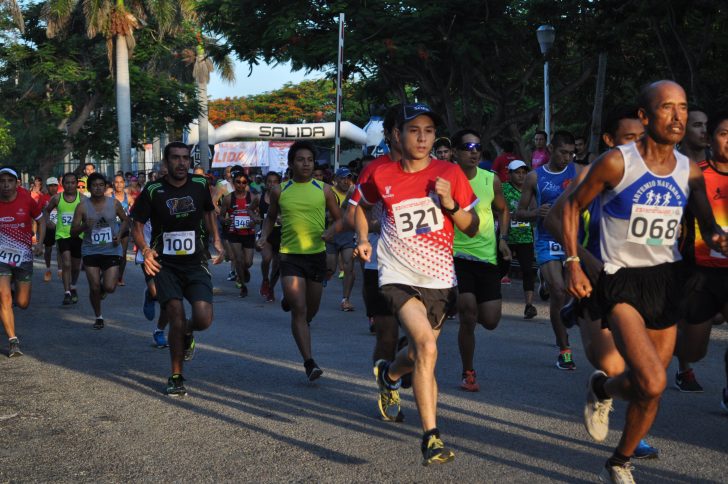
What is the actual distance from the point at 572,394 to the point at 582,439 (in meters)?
1.54

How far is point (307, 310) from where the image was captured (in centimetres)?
919

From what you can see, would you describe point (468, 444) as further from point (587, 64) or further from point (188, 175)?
point (587, 64)

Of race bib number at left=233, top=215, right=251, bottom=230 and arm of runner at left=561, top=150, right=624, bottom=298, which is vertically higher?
arm of runner at left=561, top=150, right=624, bottom=298

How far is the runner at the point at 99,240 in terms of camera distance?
13469 mm

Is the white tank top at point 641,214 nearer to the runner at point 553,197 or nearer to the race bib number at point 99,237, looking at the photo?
the runner at point 553,197

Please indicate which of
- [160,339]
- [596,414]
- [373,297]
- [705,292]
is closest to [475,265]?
[373,297]

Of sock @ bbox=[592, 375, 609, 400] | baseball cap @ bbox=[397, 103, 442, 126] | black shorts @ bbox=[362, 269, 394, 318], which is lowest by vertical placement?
sock @ bbox=[592, 375, 609, 400]

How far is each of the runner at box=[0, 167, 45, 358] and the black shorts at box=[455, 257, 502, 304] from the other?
472 cm

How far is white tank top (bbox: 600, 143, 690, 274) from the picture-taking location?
5.29m

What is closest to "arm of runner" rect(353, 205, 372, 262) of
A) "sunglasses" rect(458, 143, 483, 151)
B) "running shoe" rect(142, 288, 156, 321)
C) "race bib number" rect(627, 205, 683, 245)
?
"race bib number" rect(627, 205, 683, 245)

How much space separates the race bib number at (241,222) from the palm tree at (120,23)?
72.4 ft

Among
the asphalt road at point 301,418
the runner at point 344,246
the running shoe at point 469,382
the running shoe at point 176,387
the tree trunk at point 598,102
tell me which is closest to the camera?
the asphalt road at point 301,418

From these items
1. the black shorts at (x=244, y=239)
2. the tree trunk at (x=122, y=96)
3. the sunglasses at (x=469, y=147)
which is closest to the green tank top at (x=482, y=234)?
the sunglasses at (x=469, y=147)

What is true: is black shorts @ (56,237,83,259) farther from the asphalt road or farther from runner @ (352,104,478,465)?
runner @ (352,104,478,465)
